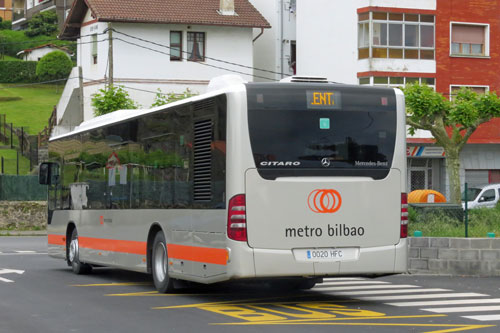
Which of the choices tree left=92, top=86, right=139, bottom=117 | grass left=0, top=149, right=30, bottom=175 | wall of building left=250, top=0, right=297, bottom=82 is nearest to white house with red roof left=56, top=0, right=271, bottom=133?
wall of building left=250, top=0, right=297, bottom=82

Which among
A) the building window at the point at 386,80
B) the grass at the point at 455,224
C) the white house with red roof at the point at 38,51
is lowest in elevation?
the grass at the point at 455,224

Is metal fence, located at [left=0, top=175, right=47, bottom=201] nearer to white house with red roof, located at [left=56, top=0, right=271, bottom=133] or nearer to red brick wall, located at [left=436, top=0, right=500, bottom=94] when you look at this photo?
white house with red roof, located at [left=56, top=0, right=271, bottom=133]

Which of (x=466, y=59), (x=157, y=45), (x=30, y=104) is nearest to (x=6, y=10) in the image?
(x=30, y=104)

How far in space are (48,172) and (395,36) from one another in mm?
30223

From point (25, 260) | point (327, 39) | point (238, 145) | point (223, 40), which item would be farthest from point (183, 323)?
point (223, 40)

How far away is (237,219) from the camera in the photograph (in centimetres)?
1403

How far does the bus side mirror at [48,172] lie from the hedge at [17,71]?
81.6 m

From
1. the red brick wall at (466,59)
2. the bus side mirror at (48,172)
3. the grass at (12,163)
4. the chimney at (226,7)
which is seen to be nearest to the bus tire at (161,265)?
the bus side mirror at (48,172)

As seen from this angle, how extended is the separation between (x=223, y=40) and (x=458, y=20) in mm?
12479

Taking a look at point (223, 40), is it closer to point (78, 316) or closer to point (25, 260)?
point (25, 260)

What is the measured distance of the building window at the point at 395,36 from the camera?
166 feet

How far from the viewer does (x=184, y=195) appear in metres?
15.7

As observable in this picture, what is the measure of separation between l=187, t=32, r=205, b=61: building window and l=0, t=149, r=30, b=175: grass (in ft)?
32.8

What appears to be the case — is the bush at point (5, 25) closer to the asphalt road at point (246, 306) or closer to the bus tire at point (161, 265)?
the asphalt road at point (246, 306)
